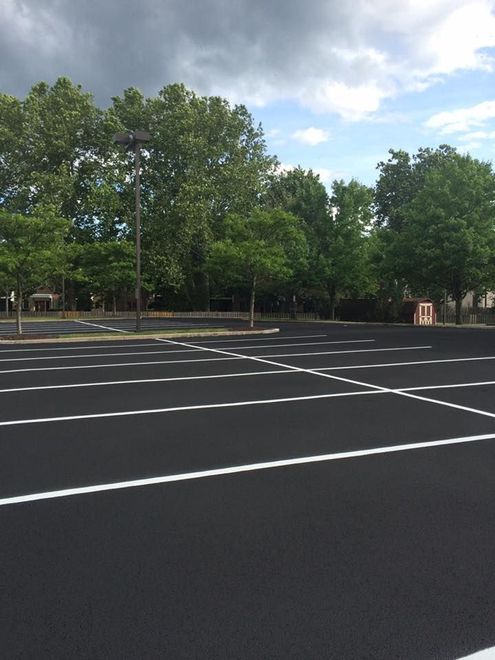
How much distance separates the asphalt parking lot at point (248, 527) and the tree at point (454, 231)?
2659 centimetres

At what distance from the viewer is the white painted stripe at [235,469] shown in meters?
4.59

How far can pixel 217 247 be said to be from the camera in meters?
29.4

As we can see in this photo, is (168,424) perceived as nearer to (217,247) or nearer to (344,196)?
(217,247)

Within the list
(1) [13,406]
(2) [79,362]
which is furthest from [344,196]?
(1) [13,406]

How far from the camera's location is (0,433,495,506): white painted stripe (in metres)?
4.59

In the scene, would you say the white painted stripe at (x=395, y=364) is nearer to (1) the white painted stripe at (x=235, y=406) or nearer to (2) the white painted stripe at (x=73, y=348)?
(1) the white painted stripe at (x=235, y=406)

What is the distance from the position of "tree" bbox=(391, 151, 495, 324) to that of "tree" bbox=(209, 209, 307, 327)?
8.97m

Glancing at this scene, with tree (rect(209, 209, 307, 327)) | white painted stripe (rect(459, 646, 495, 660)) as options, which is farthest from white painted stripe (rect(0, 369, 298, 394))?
tree (rect(209, 209, 307, 327))

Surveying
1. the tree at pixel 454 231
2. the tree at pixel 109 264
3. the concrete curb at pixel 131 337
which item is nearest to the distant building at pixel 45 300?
the tree at pixel 109 264

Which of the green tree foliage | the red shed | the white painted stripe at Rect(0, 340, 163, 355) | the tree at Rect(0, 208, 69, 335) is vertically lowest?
the white painted stripe at Rect(0, 340, 163, 355)

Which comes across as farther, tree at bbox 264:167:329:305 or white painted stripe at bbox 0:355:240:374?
tree at bbox 264:167:329:305

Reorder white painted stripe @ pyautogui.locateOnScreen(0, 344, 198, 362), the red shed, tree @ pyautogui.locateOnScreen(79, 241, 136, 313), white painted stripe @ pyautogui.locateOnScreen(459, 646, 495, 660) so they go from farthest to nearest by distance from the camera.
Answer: tree @ pyautogui.locateOnScreen(79, 241, 136, 313) < the red shed < white painted stripe @ pyautogui.locateOnScreen(0, 344, 198, 362) < white painted stripe @ pyautogui.locateOnScreen(459, 646, 495, 660)

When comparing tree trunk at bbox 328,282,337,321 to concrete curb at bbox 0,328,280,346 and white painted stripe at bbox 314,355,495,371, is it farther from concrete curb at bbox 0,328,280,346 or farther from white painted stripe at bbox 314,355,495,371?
white painted stripe at bbox 314,355,495,371

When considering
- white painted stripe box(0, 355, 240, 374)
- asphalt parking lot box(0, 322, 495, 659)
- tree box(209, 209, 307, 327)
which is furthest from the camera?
tree box(209, 209, 307, 327)
